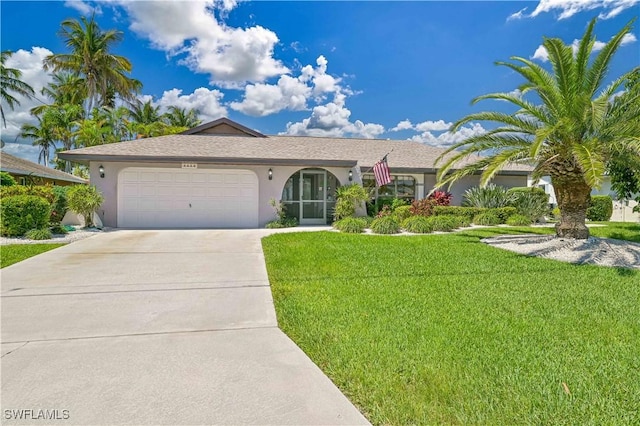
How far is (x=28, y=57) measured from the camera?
26859 millimetres

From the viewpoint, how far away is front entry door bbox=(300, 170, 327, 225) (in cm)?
1583

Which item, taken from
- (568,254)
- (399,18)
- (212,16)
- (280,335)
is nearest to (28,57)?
(212,16)

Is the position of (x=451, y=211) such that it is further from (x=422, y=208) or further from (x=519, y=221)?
(x=519, y=221)

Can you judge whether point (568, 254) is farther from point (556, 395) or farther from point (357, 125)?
point (357, 125)

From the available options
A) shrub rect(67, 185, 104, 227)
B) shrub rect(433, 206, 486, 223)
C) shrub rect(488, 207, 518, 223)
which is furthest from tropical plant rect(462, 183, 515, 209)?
shrub rect(67, 185, 104, 227)

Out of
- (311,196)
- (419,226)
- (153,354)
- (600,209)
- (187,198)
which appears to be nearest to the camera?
(153,354)

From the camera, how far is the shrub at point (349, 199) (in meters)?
14.7

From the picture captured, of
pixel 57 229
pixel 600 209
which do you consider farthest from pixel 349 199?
pixel 600 209

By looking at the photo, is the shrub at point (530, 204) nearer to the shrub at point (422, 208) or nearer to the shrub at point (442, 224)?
the shrub at point (422, 208)

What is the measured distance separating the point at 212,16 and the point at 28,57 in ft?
75.3

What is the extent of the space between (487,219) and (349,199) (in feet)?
20.1

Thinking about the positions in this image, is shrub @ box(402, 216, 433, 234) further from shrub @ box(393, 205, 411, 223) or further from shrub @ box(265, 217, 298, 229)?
shrub @ box(265, 217, 298, 229)

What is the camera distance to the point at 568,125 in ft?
27.2

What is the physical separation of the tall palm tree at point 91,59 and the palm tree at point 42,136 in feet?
17.7
